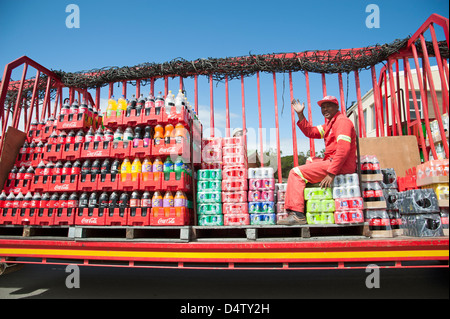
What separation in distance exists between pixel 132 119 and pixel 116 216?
163cm

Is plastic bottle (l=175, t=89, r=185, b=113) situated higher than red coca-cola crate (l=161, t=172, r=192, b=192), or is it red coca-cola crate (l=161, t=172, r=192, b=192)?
plastic bottle (l=175, t=89, r=185, b=113)

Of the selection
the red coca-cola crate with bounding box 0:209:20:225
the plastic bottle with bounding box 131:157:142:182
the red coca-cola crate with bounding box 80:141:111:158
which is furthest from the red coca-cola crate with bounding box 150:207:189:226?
the red coca-cola crate with bounding box 0:209:20:225

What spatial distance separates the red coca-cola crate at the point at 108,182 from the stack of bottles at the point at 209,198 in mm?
1335

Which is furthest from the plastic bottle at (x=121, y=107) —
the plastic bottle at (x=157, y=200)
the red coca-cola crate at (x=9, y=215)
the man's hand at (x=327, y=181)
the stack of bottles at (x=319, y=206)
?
the man's hand at (x=327, y=181)

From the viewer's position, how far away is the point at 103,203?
15.6 feet

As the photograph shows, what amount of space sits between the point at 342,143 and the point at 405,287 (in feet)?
9.51

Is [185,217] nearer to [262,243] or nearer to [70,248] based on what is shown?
[262,243]

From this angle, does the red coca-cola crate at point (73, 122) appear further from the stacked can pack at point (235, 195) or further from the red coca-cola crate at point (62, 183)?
the stacked can pack at point (235, 195)

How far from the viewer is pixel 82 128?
549 cm

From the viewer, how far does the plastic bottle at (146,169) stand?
4.65m

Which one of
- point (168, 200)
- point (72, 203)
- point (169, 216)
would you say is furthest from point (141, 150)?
point (72, 203)

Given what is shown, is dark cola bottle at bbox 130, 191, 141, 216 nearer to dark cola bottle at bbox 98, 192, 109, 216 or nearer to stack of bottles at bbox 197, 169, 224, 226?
dark cola bottle at bbox 98, 192, 109, 216

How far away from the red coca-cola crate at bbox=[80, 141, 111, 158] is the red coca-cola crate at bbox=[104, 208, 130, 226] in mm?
946

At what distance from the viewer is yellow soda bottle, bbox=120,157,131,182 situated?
15.6ft
